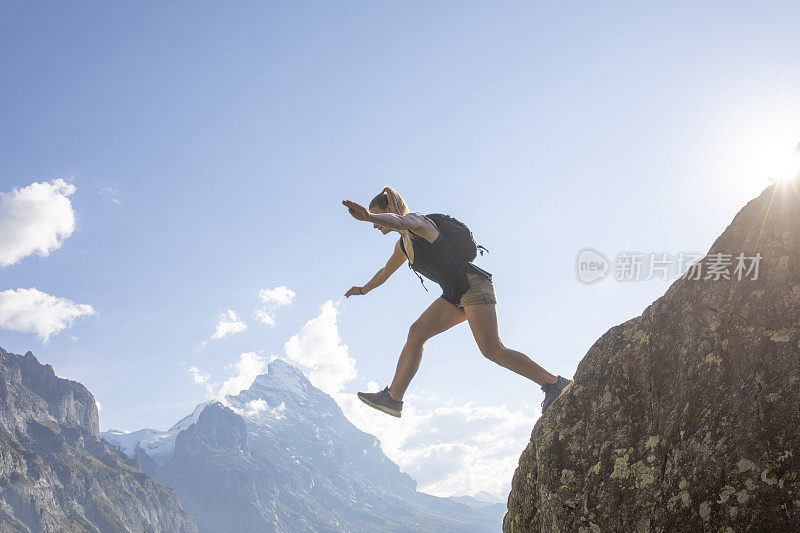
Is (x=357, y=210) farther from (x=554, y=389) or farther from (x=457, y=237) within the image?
(x=554, y=389)

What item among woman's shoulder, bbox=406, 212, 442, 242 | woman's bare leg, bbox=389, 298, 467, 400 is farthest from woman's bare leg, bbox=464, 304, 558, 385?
woman's shoulder, bbox=406, 212, 442, 242

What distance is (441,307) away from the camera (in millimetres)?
6398

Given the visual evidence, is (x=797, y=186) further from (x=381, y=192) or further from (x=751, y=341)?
(x=381, y=192)

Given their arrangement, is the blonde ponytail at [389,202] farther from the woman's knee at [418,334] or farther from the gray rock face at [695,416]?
the gray rock face at [695,416]

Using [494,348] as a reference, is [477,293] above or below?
above

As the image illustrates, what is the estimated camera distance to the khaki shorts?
20.0ft

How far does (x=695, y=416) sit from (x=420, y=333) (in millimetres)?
3419

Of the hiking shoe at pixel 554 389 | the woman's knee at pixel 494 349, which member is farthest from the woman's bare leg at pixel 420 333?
the hiking shoe at pixel 554 389

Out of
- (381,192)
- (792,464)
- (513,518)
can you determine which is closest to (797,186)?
(792,464)

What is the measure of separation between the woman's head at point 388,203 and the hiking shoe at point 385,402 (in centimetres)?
203

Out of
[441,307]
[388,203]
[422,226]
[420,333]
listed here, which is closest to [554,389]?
[441,307]

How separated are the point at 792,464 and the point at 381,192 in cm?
465

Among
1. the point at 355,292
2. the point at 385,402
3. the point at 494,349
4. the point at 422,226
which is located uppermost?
the point at 422,226

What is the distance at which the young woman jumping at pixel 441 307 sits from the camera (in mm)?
5855
